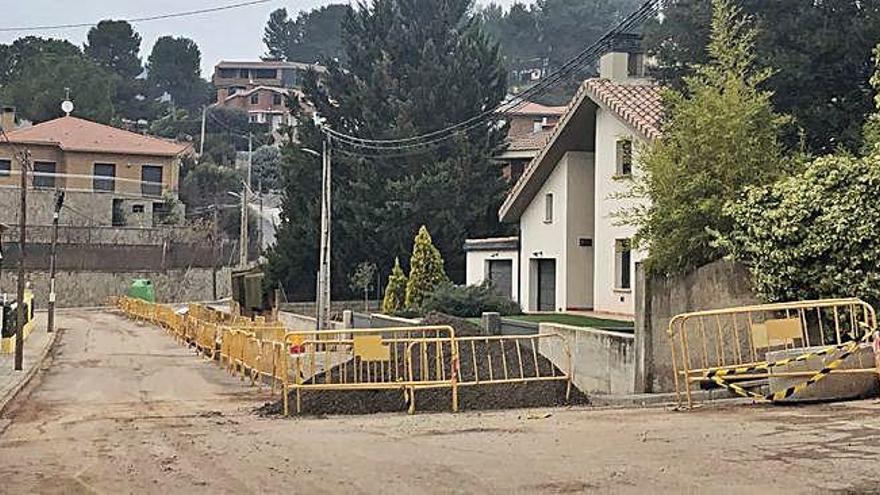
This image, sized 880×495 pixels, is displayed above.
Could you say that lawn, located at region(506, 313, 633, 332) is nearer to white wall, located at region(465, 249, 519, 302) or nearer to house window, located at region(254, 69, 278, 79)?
white wall, located at region(465, 249, 519, 302)

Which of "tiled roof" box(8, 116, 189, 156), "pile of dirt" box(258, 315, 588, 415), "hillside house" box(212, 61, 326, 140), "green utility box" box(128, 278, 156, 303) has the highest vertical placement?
"hillside house" box(212, 61, 326, 140)

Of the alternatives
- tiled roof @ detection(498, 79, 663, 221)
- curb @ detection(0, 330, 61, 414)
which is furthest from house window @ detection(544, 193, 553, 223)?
curb @ detection(0, 330, 61, 414)

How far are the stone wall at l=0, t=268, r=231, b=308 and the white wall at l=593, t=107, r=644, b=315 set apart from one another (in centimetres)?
4606

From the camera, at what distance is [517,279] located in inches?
1502

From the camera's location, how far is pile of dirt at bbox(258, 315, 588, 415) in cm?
1862

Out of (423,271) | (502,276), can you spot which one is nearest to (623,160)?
(502,276)

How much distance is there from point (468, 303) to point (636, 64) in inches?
363

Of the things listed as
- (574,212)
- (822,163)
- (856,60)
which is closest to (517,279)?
(574,212)

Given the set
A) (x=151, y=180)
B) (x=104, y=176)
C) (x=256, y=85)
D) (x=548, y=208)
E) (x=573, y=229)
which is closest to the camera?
(x=573, y=229)

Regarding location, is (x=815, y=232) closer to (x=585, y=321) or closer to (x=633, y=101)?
(x=585, y=321)

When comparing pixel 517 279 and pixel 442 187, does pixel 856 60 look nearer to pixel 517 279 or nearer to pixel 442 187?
pixel 517 279

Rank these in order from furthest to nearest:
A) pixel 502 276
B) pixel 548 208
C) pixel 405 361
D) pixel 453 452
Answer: pixel 502 276
pixel 548 208
pixel 405 361
pixel 453 452

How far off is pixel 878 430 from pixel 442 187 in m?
35.3

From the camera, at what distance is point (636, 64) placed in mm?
36094
